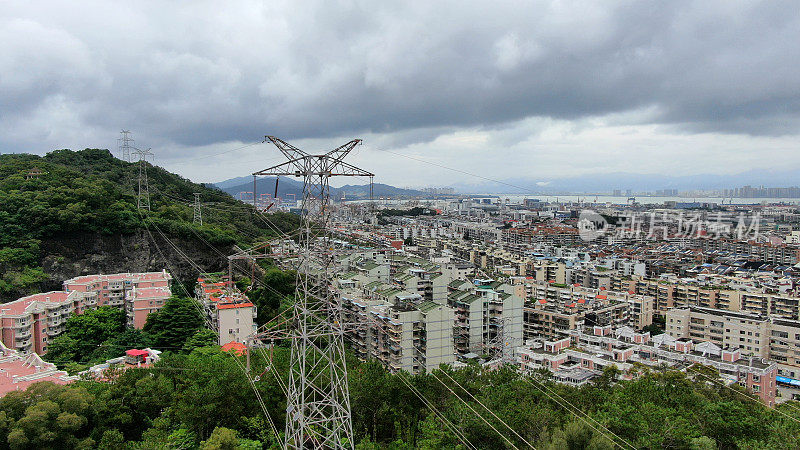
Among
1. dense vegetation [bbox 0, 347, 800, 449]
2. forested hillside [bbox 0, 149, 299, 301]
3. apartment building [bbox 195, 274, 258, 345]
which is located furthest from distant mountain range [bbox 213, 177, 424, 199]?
dense vegetation [bbox 0, 347, 800, 449]

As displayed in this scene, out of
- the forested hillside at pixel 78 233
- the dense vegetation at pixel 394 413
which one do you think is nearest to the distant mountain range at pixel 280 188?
the forested hillside at pixel 78 233

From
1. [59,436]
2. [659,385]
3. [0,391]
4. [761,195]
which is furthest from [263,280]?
[761,195]

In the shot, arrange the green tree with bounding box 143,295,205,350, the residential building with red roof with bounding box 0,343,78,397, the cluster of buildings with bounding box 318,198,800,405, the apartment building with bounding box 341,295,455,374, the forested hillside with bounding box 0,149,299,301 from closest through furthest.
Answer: the residential building with red roof with bounding box 0,343,78,397 → the green tree with bounding box 143,295,205,350 → the apartment building with bounding box 341,295,455,374 → the cluster of buildings with bounding box 318,198,800,405 → the forested hillside with bounding box 0,149,299,301

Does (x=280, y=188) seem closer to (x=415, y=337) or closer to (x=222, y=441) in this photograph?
(x=415, y=337)

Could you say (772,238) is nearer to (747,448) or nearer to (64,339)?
(747,448)

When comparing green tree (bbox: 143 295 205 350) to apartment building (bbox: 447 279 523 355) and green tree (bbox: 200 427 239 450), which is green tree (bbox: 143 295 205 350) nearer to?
green tree (bbox: 200 427 239 450)
